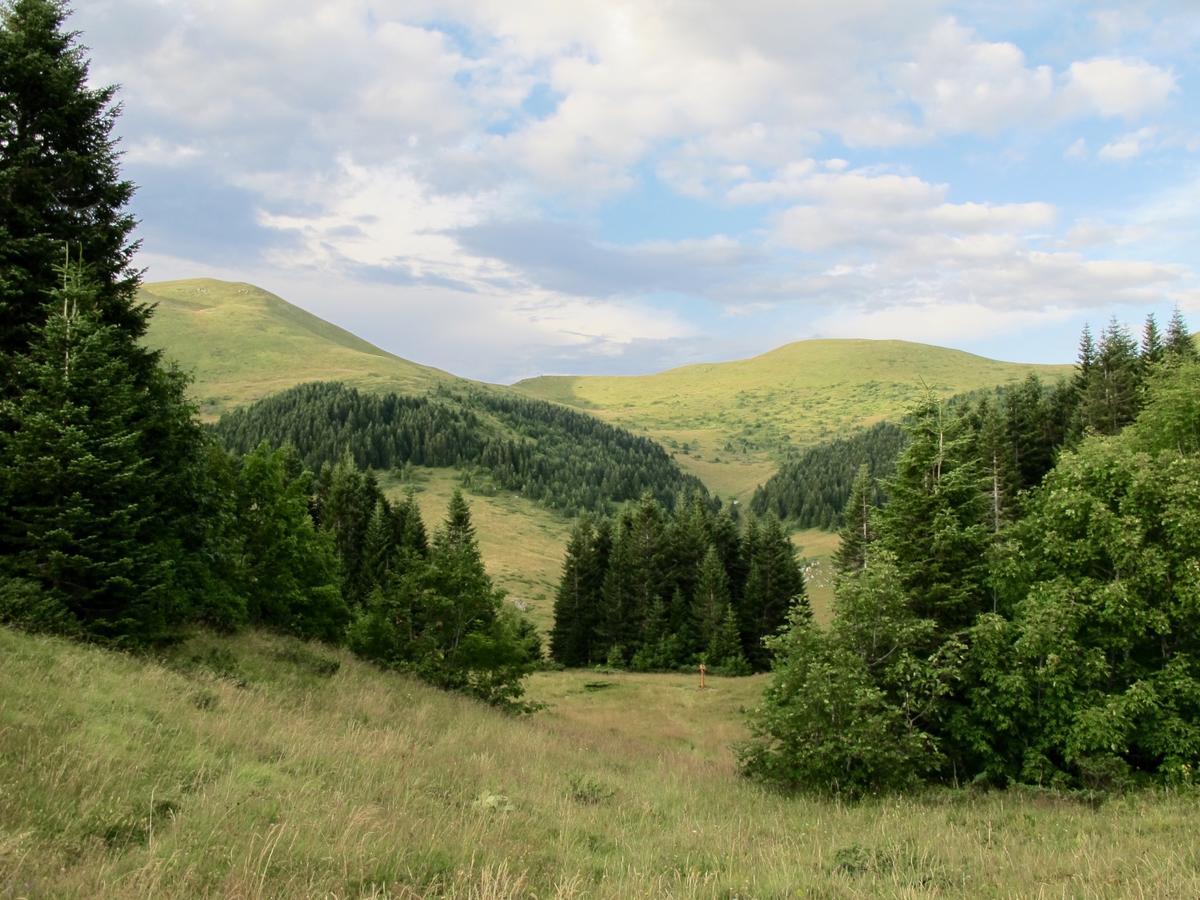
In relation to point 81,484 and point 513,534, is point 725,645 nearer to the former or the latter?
point 81,484

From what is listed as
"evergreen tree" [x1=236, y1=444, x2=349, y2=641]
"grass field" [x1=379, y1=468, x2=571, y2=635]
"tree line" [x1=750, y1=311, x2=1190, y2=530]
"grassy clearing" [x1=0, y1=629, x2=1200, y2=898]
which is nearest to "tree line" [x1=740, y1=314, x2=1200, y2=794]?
"grassy clearing" [x1=0, y1=629, x2=1200, y2=898]

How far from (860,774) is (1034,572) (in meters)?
7.93

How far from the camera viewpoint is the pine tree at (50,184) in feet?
55.4

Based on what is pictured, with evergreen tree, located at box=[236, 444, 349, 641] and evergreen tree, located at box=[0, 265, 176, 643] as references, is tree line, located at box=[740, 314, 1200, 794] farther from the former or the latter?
Answer: evergreen tree, located at box=[236, 444, 349, 641]

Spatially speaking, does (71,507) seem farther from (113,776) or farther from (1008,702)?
(1008,702)

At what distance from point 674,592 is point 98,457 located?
170 feet

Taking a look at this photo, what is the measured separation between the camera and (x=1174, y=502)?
1562 cm

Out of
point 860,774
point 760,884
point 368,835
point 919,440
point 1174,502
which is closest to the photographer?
point 368,835

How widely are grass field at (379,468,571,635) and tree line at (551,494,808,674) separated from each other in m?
26.7

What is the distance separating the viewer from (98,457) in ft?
48.8

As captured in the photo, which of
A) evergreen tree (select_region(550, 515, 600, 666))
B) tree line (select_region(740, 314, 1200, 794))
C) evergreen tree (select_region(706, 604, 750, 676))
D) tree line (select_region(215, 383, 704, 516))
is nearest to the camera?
tree line (select_region(740, 314, 1200, 794))

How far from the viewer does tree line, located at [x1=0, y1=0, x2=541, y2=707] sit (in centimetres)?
1428

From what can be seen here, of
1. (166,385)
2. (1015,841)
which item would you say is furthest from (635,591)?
(1015,841)

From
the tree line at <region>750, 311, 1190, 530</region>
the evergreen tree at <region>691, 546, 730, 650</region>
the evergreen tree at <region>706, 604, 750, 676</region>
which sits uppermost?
the tree line at <region>750, 311, 1190, 530</region>
